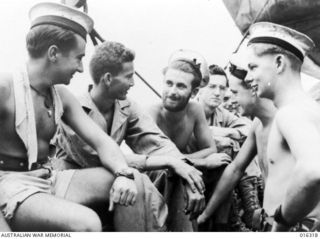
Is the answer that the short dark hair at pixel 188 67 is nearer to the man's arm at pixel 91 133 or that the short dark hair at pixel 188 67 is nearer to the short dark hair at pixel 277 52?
the short dark hair at pixel 277 52

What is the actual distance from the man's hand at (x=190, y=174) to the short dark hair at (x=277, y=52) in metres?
0.46

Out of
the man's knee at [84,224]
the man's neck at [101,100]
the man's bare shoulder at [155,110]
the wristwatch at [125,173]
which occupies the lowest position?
the man's bare shoulder at [155,110]

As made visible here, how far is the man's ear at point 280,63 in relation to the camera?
5.76ft

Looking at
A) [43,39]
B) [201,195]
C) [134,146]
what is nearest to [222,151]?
[134,146]

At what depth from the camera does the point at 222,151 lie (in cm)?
226

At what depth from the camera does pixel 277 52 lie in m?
1.78

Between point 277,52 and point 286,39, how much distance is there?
0.18 ft

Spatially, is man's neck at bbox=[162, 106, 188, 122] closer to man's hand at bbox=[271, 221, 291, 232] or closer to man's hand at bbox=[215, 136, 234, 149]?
man's hand at bbox=[215, 136, 234, 149]

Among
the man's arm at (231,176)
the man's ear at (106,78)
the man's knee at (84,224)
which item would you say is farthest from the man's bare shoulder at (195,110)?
the man's knee at (84,224)

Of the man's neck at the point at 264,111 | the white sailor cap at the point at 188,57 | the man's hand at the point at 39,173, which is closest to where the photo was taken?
the man's hand at the point at 39,173

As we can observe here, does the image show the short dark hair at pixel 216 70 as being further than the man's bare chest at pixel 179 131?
Yes

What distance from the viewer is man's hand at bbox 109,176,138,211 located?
1.50 metres

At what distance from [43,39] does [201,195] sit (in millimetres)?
706

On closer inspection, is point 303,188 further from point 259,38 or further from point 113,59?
point 113,59
